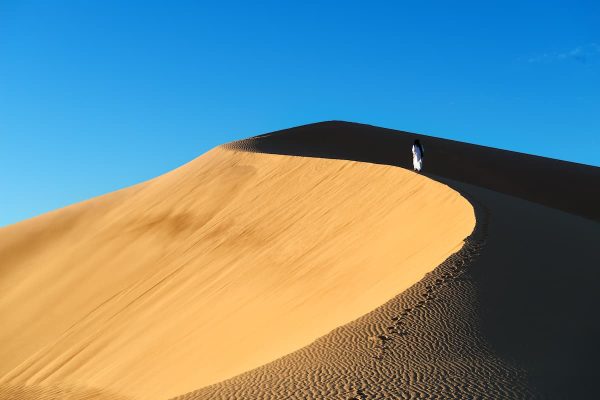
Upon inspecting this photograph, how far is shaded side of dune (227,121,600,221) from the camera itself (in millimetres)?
24234

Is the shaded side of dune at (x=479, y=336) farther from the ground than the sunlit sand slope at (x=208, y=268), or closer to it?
closer to it

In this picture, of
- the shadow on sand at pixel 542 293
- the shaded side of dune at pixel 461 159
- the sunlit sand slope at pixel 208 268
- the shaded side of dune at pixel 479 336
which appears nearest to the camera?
the shaded side of dune at pixel 479 336

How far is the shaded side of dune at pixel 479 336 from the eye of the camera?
545cm

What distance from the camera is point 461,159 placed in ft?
89.9

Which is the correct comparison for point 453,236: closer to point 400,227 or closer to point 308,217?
point 400,227

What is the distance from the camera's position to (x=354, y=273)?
10.7 m

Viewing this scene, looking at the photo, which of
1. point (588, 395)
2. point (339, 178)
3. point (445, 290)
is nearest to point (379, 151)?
point (339, 178)

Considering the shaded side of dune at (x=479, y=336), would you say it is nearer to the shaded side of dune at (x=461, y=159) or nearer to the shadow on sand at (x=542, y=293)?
the shadow on sand at (x=542, y=293)

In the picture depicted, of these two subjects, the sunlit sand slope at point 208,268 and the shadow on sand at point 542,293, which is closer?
the shadow on sand at point 542,293

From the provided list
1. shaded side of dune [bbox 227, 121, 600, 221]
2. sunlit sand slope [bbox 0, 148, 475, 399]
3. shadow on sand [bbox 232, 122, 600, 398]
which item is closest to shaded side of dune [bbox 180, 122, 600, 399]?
shadow on sand [bbox 232, 122, 600, 398]

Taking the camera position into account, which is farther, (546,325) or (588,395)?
(546,325)

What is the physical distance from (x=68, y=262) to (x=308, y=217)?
8.12 m

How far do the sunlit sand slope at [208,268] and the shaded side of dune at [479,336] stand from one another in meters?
0.66

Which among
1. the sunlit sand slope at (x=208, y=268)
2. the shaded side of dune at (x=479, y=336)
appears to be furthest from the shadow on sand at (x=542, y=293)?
the sunlit sand slope at (x=208, y=268)
